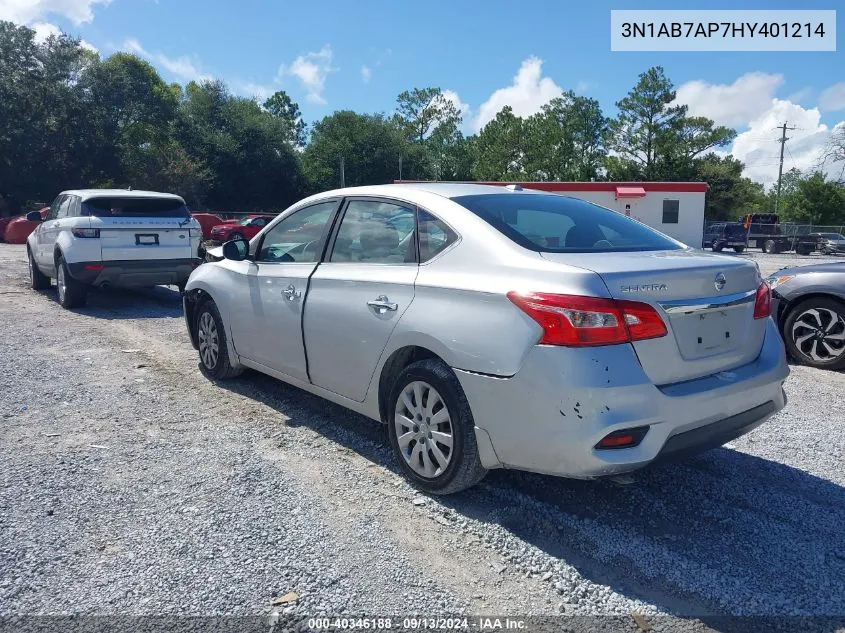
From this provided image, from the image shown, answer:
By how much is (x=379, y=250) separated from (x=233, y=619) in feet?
7.19

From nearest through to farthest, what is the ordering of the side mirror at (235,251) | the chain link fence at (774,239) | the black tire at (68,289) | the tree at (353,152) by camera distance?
the side mirror at (235,251) → the black tire at (68,289) → the chain link fence at (774,239) → the tree at (353,152)

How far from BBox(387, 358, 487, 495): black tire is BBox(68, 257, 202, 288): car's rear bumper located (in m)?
6.93

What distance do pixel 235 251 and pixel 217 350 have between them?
2.94 feet

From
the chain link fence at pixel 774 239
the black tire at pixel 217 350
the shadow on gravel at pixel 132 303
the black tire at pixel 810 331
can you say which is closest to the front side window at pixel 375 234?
the black tire at pixel 217 350

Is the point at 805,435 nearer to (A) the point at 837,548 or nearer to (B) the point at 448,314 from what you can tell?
(A) the point at 837,548

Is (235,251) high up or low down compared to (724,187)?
down

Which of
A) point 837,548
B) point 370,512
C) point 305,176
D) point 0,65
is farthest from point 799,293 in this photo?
point 305,176

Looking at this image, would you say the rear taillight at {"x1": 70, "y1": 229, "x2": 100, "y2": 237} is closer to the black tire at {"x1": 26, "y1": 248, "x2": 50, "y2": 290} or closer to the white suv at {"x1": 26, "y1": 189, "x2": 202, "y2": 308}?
the white suv at {"x1": 26, "y1": 189, "x2": 202, "y2": 308}

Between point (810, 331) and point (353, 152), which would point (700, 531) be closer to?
point (810, 331)

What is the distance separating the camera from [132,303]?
10.4 meters

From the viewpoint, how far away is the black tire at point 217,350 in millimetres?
5465

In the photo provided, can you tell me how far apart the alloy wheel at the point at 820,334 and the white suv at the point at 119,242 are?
25.3 ft

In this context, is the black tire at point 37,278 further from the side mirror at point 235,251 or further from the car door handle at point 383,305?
the car door handle at point 383,305

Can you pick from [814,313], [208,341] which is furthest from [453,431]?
[814,313]
